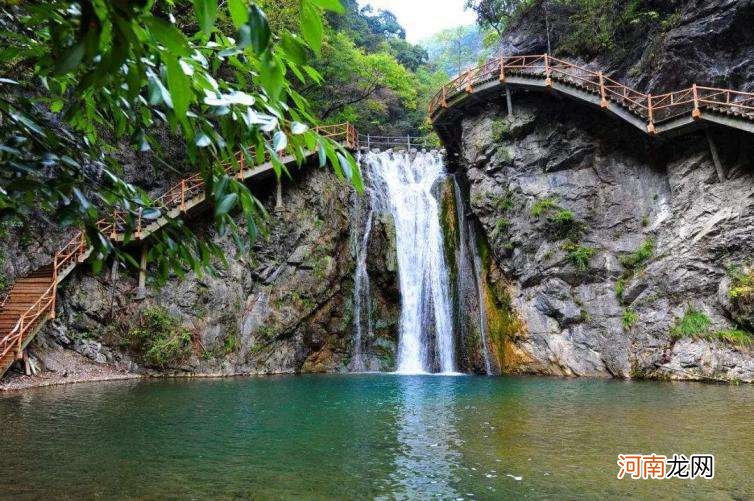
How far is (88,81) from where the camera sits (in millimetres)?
996

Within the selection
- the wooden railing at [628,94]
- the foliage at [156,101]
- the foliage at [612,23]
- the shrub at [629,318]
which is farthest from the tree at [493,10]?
the foliage at [156,101]

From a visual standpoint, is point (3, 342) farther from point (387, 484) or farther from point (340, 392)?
point (387, 484)

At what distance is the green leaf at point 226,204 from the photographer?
130 cm

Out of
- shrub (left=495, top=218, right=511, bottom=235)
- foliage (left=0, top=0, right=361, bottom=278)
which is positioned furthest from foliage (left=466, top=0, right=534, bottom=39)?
foliage (left=0, top=0, right=361, bottom=278)

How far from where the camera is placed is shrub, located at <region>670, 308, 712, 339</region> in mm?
12234

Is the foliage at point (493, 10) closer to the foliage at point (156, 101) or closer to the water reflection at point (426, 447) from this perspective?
the water reflection at point (426, 447)

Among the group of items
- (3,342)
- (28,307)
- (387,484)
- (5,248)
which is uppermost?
(5,248)

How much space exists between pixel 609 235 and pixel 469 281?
5005 millimetres

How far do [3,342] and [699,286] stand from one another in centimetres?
A: 1711

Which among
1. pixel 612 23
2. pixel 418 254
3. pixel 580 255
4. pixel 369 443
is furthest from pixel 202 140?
pixel 612 23

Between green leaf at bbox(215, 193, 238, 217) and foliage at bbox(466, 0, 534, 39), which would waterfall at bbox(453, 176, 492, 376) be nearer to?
foliage at bbox(466, 0, 534, 39)

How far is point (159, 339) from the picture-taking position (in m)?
14.9

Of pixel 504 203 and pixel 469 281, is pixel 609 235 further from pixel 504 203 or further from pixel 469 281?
pixel 469 281

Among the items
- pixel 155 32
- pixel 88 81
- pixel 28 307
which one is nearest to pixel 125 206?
pixel 88 81
